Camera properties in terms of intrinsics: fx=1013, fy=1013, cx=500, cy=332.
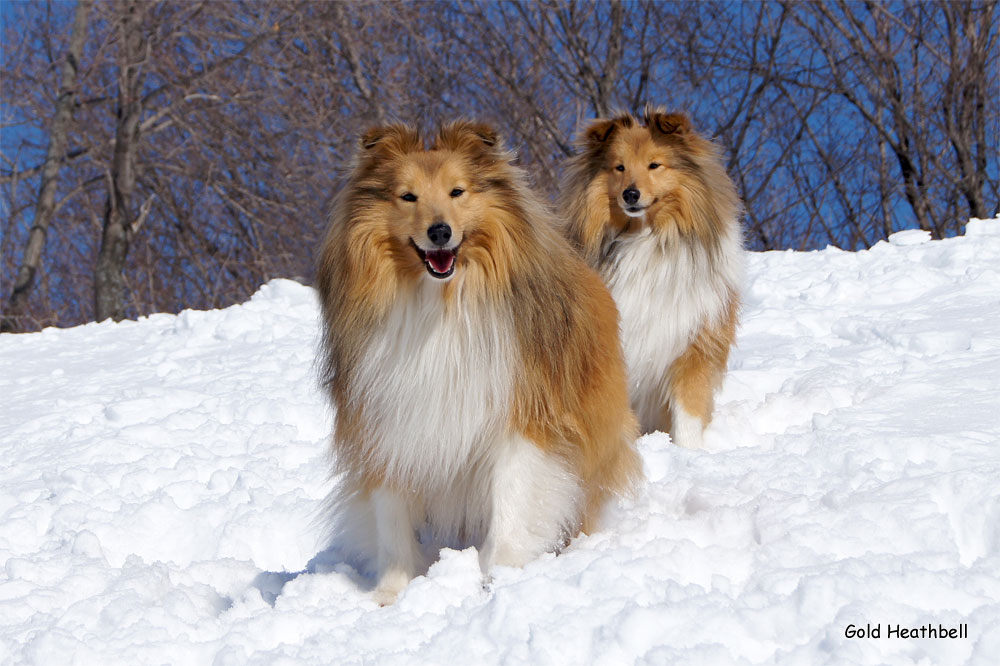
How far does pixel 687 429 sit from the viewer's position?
17.4ft

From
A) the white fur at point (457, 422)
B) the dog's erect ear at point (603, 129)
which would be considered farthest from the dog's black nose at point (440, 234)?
the dog's erect ear at point (603, 129)

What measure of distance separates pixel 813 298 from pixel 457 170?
4933 millimetres

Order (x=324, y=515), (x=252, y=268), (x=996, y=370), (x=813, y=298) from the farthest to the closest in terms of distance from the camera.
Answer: (x=252, y=268)
(x=813, y=298)
(x=996, y=370)
(x=324, y=515)

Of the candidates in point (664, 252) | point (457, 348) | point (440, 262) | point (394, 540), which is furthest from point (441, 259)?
point (664, 252)

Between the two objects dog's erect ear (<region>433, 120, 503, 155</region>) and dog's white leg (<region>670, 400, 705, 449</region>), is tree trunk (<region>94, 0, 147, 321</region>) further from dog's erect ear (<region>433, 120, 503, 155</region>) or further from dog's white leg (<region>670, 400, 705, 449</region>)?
dog's erect ear (<region>433, 120, 503, 155</region>)

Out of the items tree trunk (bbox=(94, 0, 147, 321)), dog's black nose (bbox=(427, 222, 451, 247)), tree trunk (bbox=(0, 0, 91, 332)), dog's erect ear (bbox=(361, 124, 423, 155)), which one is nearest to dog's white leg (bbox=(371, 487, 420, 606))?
dog's black nose (bbox=(427, 222, 451, 247))

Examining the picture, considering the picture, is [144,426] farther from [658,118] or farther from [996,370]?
[996,370]

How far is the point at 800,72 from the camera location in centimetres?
1702

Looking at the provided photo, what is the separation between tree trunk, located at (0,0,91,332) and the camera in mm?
14383

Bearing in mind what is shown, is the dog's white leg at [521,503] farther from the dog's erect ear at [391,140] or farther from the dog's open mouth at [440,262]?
the dog's erect ear at [391,140]

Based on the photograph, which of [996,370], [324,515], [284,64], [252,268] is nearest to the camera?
[324,515]

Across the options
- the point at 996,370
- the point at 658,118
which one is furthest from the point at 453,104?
the point at 996,370

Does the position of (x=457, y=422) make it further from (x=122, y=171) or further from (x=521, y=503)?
(x=122, y=171)

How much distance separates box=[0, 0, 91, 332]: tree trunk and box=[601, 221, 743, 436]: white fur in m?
11.3
